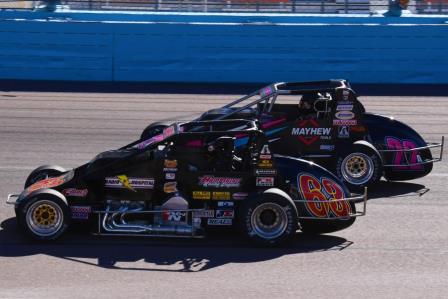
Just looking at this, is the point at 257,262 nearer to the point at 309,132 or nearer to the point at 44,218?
the point at 44,218

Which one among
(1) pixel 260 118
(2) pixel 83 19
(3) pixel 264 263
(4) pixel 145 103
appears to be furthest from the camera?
(2) pixel 83 19

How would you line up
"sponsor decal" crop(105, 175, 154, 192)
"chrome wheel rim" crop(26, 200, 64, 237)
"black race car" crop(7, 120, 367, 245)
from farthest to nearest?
"sponsor decal" crop(105, 175, 154, 192), "black race car" crop(7, 120, 367, 245), "chrome wheel rim" crop(26, 200, 64, 237)

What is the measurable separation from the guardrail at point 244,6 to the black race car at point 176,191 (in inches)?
555

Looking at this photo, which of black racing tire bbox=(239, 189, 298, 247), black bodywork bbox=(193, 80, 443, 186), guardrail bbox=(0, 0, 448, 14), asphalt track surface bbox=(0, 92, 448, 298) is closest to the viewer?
asphalt track surface bbox=(0, 92, 448, 298)

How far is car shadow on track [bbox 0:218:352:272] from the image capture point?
9016 mm

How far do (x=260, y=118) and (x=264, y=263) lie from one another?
3677 millimetres

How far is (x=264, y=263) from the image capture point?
9023mm

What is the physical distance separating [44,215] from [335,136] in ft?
14.6

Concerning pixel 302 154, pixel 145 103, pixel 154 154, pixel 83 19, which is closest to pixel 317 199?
pixel 154 154

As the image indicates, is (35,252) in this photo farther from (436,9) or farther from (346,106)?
(436,9)

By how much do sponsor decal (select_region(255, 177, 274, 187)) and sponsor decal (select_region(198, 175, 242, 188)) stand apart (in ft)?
0.62

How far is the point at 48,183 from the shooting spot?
1001 cm

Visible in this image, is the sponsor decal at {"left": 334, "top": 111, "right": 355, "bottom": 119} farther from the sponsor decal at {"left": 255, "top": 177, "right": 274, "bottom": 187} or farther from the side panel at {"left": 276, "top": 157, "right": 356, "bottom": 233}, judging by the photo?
the sponsor decal at {"left": 255, "top": 177, "right": 274, "bottom": 187}

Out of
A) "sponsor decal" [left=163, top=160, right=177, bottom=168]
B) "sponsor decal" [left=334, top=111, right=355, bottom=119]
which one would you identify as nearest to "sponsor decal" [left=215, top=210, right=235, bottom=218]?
"sponsor decal" [left=163, top=160, right=177, bottom=168]
